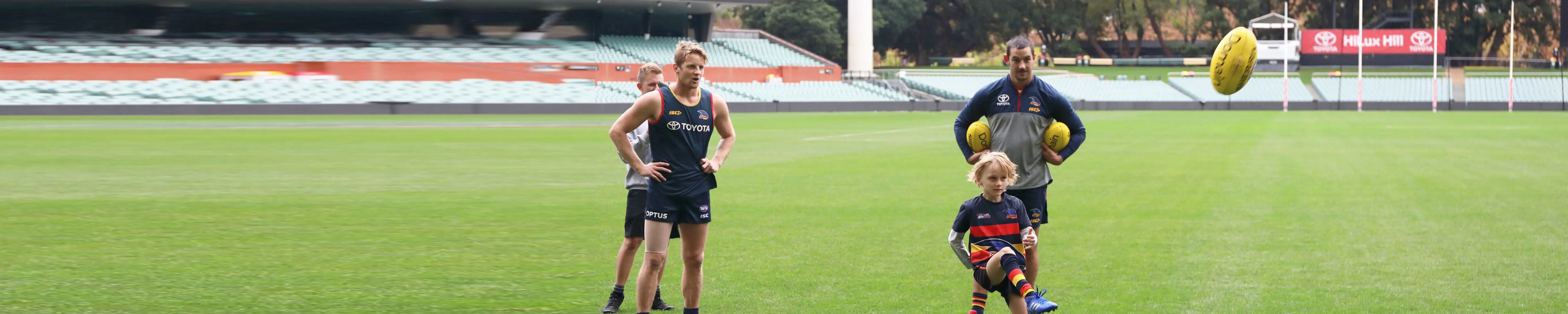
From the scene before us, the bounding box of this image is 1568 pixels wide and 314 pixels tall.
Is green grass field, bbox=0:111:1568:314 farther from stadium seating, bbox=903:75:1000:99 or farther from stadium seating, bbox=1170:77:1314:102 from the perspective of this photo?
stadium seating, bbox=903:75:1000:99

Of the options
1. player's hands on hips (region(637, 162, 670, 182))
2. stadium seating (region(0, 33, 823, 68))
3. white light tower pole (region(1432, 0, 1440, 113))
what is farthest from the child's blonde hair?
white light tower pole (region(1432, 0, 1440, 113))

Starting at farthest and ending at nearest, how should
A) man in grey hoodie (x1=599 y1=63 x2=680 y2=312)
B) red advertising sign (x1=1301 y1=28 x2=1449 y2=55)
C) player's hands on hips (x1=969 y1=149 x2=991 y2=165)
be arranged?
red advertising sign (x1=1301 y1=28 x2=1449 y2=55) < man in grey hoodie (x1=599 y1=63 x2=680 y2=312) < player's hands on hips (x1=969 y1=149 x2=991 y2=165)

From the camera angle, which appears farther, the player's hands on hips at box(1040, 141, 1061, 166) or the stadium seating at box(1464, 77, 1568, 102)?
the stadium seating at box(1464, 77, 1568, 102)

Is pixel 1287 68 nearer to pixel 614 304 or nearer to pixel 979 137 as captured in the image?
pixel 979 137

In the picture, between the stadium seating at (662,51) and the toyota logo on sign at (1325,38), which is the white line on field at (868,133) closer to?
the stadium seating at (662,51)

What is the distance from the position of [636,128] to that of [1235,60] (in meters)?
3.48

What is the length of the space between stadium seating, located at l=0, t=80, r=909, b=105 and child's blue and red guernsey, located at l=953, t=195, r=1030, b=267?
4767cm

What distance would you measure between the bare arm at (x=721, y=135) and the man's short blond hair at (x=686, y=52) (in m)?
0.28

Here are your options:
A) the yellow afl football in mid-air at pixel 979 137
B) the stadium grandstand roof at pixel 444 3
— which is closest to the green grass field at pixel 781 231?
the yellow afl football in mid-air at pixel 979 137

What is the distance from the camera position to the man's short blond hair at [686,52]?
6383mm

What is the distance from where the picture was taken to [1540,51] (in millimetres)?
96562

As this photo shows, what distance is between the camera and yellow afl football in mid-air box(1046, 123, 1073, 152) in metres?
7.05

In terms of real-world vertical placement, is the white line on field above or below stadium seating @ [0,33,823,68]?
below

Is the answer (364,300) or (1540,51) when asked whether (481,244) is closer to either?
(364,300)
